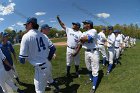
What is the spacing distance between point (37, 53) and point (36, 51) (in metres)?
0.06

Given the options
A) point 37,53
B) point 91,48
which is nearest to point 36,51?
point 37,53

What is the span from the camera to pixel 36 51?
741 centimetres

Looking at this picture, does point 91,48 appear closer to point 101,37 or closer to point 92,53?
point 92,53

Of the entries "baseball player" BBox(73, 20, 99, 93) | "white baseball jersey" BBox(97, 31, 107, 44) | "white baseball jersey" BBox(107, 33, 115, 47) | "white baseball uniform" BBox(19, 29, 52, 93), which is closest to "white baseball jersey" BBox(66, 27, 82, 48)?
"baseball player" BBox(73, 20, 99, 93)

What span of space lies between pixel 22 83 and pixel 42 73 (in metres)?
4.52

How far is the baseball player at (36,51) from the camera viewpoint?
737 cm

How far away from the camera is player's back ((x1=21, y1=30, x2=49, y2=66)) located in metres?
7.36

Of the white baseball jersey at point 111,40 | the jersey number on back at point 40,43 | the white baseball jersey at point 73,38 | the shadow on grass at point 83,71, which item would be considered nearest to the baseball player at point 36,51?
the jersey number on back at point 40,43

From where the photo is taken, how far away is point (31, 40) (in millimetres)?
7355

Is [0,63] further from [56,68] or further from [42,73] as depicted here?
[56,68]

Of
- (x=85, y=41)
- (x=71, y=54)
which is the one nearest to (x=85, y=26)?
(x=85, y=41)

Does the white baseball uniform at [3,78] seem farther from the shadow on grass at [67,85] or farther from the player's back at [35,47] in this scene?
the shadow on grass at [67,85]

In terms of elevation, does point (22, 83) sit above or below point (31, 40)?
below

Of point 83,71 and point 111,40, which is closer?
point 83,71
